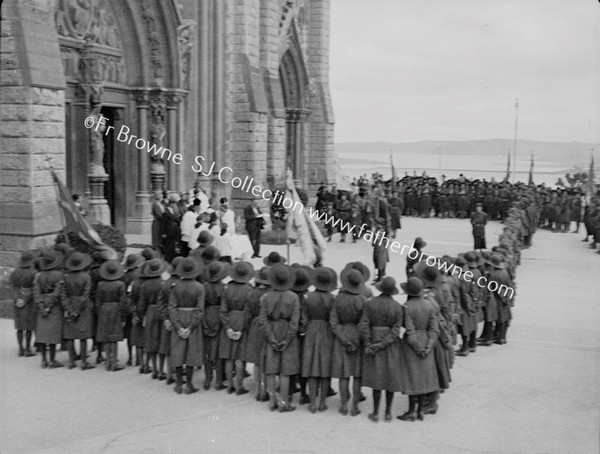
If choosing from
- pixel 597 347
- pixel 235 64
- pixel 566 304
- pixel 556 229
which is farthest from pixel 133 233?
pixel 556 229

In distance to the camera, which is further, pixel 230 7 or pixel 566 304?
pixel 230 7

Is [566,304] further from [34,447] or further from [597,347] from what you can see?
[34,447]

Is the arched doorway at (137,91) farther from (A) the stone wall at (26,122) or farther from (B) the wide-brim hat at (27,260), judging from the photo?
(B) the wide-brim hat at (27,260)

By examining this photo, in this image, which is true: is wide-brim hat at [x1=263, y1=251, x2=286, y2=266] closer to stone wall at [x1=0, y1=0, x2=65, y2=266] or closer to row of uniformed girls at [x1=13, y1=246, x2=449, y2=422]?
row of uniformed girls at [x1=13, y1=246, x2=449, y2=422]

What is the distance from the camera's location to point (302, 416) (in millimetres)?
8250

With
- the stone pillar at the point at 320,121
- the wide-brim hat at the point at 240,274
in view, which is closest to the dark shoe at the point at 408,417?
the wide-brim hat at the point at 240,274

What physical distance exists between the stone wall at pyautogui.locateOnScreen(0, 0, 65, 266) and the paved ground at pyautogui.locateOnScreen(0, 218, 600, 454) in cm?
284

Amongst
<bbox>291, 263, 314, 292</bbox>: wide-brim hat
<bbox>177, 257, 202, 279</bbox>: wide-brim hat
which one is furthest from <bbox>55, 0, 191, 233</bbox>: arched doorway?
<bbox>291, 263, 314, 292</bbox>: wide-brim hat

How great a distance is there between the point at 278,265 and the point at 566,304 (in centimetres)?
783

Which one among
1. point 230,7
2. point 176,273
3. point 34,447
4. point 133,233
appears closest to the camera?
point 34,447

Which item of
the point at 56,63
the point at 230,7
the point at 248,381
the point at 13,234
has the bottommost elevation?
the point at 248,381

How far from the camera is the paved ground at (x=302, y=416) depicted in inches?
289

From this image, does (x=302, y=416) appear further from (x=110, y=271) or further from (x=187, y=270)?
(x=110, y=271)

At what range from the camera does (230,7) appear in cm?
2297
